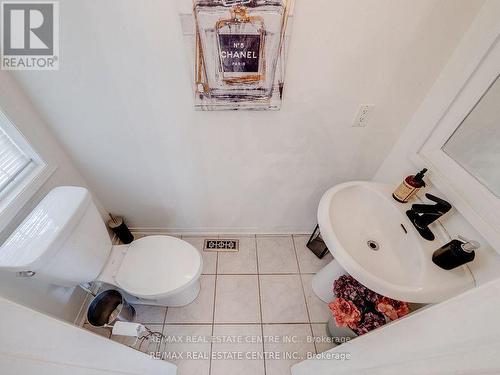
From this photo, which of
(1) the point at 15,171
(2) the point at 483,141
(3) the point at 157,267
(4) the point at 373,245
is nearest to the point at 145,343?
(3) the point at 157,267

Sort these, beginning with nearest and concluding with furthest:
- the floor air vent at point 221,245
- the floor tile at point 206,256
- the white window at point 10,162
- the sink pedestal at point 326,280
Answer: the white window at point 10,162, the sink pedestal at point 326,280, the floor tile at point 206,256, the floor air vent at point 221,245

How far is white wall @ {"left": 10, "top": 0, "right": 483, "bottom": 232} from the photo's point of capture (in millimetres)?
824

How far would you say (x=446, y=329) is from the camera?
414mm

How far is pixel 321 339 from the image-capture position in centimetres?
130

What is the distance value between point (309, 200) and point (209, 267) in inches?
34.2

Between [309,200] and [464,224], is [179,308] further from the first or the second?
[464,224]

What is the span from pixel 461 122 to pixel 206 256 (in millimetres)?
1607

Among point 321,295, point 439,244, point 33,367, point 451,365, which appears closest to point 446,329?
point 451,365

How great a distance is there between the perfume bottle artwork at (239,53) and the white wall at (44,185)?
0.76 m

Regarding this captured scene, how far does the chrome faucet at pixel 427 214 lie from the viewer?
2.78 ft

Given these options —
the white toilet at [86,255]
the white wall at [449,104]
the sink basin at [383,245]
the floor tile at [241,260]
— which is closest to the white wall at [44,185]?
the white toilet at [86,255]

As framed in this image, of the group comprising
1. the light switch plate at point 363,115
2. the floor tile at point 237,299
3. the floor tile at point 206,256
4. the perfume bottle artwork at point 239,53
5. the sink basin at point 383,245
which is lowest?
the floor tile at point 237,299

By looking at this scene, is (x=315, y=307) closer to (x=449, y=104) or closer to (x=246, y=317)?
(x=246, y=317)

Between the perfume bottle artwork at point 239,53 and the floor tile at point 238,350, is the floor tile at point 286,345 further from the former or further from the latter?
the perfume bottle artwork at point 239,53
